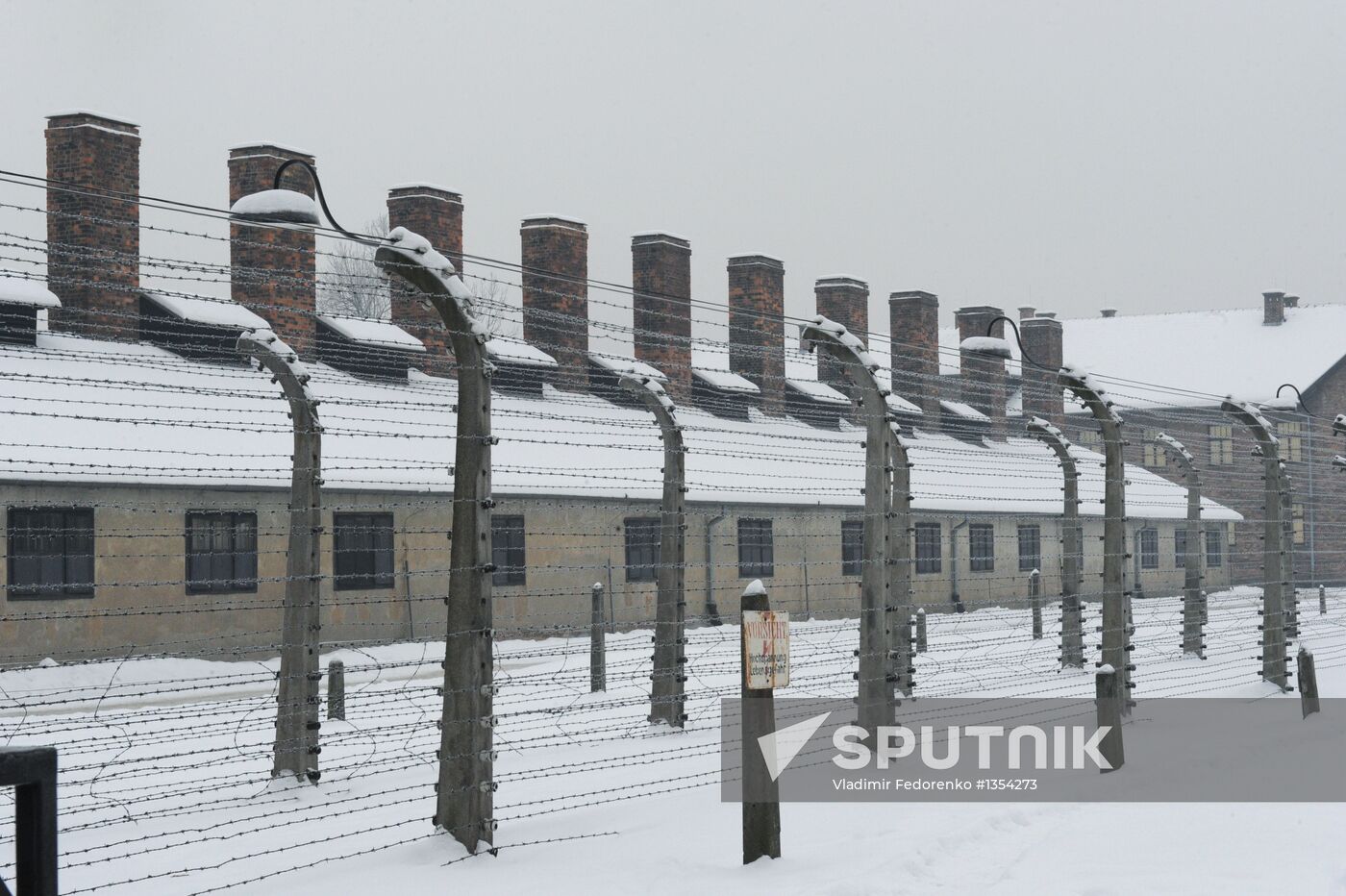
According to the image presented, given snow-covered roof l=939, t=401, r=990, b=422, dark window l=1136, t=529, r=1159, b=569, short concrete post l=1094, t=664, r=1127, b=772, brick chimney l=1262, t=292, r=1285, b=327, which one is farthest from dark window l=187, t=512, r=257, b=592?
brick chimney l=1262, t=292, r=1285, b=327

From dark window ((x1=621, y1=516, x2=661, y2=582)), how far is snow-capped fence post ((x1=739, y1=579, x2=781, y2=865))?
19.6 meters

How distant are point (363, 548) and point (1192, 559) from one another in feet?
38.0

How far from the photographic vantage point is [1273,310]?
198 feet

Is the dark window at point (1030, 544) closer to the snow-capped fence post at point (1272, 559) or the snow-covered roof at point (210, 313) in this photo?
the snow-covered roof at point (210, 313)

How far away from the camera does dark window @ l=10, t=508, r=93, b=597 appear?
19.0 metres

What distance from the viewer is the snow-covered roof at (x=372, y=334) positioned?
28.1 metres

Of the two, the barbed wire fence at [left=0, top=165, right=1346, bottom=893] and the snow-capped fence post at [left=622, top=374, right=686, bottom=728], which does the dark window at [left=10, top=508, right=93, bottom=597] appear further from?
the snow-capped fence post at [left=622, top=374, right=686, bottom=728]

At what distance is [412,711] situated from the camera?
589 inches

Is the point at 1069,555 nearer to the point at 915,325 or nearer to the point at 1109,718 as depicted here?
the point at 1109,718

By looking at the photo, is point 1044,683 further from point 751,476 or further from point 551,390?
point 551,390

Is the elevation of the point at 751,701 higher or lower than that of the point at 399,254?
lower

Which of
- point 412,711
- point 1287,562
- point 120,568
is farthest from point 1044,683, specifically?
point 120,568

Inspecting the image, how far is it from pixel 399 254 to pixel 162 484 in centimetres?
1363

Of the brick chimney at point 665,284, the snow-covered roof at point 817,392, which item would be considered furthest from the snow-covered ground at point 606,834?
the snow-covered roof at point 817,392
